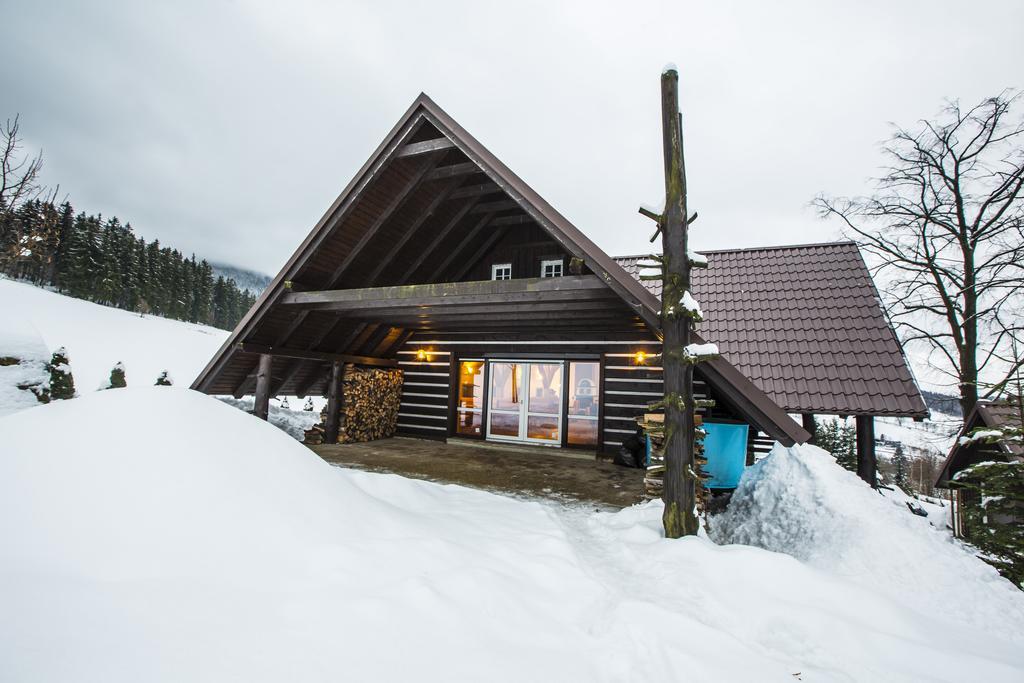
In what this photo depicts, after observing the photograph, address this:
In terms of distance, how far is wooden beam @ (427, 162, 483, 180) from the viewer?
22.1 feet

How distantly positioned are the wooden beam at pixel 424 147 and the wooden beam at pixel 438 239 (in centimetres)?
160

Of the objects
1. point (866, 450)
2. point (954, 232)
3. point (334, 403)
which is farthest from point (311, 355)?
point (954, 232)

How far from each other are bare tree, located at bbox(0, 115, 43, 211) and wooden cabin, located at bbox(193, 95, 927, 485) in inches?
274

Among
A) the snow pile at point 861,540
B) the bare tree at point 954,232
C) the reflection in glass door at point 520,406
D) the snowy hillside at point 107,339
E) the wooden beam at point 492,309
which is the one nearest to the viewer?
the snow pile at point 861,540

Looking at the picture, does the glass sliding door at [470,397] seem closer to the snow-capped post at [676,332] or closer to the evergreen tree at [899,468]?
the snow-capped post at [676,332]

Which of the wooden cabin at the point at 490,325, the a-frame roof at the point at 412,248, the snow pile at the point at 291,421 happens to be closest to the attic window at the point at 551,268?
the wooden cabin at the point at 490,325

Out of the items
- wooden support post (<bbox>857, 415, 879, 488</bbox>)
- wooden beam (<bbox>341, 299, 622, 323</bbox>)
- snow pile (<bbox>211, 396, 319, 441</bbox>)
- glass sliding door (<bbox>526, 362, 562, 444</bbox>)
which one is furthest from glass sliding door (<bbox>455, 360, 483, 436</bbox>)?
wooden support post (<bbox>857, 415, 879, 488</bbox>)

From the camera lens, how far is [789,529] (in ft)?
17.3

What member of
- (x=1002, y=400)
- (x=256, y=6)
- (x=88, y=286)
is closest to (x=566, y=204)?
(x=256, y=6)

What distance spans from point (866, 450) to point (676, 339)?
5.73 meters

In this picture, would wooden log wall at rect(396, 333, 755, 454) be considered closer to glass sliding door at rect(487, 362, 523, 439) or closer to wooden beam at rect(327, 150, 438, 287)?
glass sliding door at rect(487, 362, 523, 439)

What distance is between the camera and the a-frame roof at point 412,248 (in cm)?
505

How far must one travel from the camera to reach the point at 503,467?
745cm

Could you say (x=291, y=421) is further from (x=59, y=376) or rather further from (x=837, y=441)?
(x=837, y=441)
